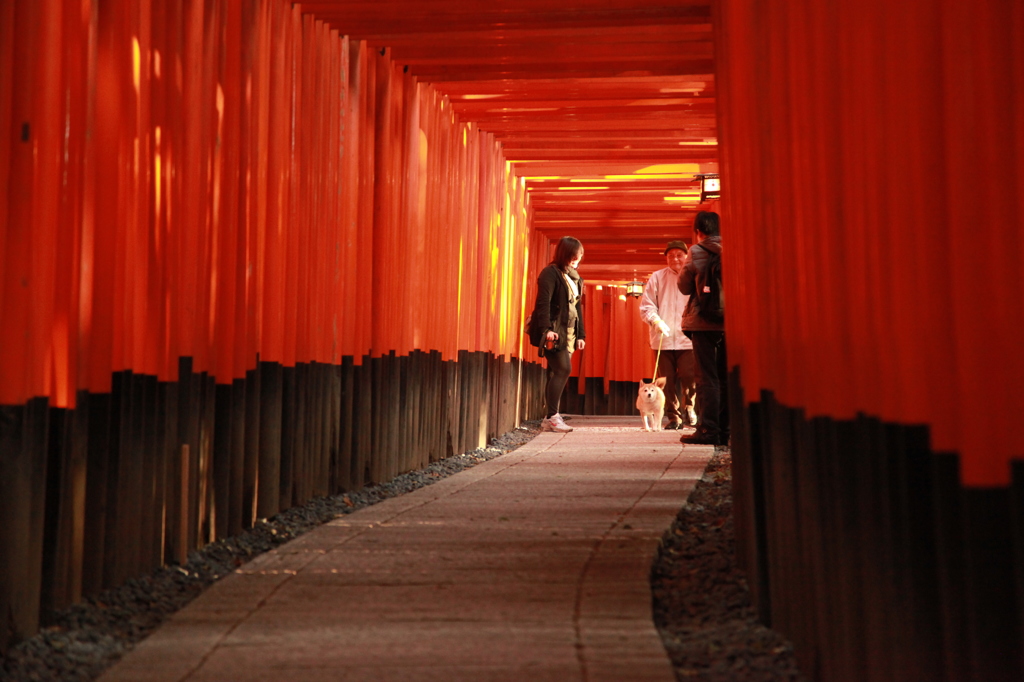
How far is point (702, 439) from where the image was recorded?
879 cm

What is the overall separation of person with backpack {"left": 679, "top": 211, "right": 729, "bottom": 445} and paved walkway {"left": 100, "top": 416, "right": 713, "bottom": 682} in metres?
2.75

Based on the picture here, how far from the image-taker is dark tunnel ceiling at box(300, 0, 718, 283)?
615 centimetres

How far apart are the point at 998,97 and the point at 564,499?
4.02m

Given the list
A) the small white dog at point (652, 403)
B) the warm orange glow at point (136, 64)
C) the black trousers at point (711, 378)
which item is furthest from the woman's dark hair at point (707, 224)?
the warm orange glow at point (136, 64)

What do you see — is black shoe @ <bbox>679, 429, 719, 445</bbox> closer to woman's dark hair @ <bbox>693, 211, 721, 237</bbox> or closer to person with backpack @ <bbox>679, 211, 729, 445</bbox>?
person with backpack @ <bbox>679, 211, 729, 445</bbox>

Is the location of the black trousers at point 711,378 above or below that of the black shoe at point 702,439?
above

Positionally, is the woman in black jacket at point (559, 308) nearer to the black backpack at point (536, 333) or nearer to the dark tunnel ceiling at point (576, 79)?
the black backpack at point (536, 333)

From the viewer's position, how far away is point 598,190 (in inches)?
544

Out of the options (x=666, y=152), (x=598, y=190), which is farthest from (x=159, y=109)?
(x=598, y=190)

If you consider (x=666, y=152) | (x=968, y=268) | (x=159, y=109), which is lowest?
(x=968, y=268)

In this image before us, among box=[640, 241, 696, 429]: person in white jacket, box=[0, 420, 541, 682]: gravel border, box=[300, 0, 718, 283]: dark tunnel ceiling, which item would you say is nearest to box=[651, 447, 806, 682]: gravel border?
box=[0, 420, 541, 682]: gravel border

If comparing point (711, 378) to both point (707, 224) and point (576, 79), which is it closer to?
point (707, 224)

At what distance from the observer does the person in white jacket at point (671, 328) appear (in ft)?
36.2

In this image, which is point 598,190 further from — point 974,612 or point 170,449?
point 974,612
